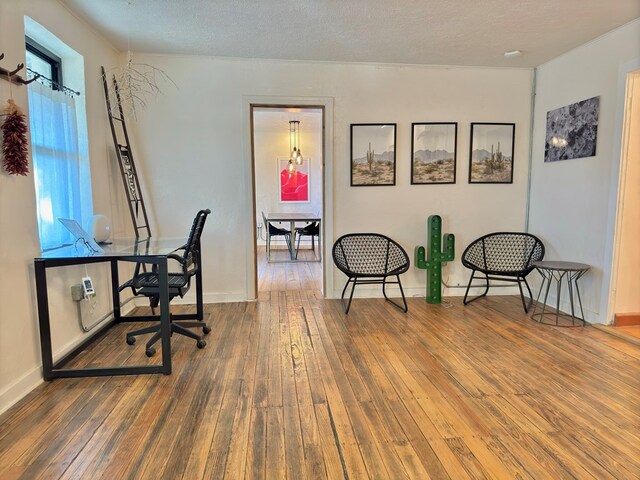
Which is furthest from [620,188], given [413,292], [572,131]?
[413,292]

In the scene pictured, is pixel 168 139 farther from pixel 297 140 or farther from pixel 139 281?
pixel 297 140

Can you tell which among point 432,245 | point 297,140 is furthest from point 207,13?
point 297,140

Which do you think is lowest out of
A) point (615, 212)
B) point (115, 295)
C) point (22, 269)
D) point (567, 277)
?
point (115, 295)

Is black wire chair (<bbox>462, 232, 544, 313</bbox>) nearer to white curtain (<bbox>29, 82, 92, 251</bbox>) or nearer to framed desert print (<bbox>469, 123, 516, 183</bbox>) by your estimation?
framed desert print (<bbox>469, 123, 516, 183</bbox>)

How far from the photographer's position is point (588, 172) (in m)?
3.33

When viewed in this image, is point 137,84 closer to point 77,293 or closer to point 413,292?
point 77,293

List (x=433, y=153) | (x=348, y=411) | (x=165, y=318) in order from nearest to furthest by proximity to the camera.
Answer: (x=348, y=411) → (x=165, y=318) → (x=433, y=153)

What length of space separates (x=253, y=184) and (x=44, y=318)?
7.26ft

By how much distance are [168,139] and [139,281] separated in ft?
5.65

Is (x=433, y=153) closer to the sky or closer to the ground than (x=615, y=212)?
closer to the sky

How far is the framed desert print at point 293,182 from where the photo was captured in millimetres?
8180

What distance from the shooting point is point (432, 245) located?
3.90 metres

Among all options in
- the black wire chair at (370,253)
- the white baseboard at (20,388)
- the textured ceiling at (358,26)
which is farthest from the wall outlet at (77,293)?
the black wire chair at (370,253)

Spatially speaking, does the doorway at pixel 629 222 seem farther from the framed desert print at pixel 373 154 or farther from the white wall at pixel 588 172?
the framed desert print at pixel 373 154
